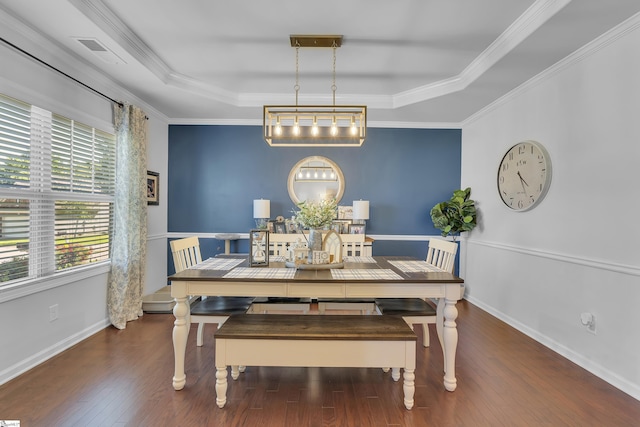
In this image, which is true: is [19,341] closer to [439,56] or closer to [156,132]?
[156,132]

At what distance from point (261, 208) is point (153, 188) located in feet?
5.08

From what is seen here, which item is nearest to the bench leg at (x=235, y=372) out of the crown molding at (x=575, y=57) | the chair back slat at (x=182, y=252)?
the chair back slat at (x=182, y=252)

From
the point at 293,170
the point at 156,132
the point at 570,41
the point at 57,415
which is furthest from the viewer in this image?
the point at 293,170

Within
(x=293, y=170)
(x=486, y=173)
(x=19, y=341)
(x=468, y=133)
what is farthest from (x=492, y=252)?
(x=19, y=341)

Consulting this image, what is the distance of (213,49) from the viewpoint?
3.11 m

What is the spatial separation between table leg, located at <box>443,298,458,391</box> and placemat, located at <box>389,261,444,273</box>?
32 centimetres

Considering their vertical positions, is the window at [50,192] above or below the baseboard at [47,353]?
above

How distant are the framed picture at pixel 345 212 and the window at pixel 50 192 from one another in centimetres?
296

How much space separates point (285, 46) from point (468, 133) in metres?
3.11

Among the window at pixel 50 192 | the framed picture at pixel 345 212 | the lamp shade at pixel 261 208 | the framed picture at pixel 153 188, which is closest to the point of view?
the window at pixel 50 192

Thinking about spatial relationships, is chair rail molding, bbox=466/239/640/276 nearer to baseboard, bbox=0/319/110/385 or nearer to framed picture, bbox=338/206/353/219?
framed picture, bbox=338/206/353/219

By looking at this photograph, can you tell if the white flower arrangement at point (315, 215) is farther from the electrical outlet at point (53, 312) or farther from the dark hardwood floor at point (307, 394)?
the electrical outlet at point (53, 312)

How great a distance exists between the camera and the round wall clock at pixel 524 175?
312 cm

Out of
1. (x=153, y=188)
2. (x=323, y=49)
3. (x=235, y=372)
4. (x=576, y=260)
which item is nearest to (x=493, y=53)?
(x=323, y=49)
